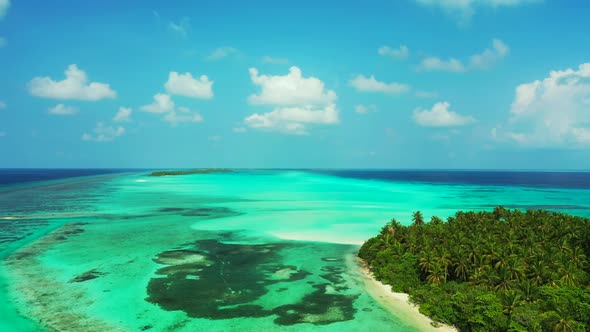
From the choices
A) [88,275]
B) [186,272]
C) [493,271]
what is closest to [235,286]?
[186,272]

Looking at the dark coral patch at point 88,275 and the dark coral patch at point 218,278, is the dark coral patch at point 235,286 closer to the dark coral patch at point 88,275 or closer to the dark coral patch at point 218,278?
the dark coral patch at point 218,278

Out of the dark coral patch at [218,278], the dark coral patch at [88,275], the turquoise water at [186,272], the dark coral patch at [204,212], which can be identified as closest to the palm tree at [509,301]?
the turquoise water at [186,272]

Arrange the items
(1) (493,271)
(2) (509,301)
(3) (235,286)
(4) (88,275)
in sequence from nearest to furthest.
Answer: (2) (509,301)
(1) (493,271)
(3) (235,286)
(4) (88,275)

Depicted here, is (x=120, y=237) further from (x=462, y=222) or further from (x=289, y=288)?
(x=462, y=222)

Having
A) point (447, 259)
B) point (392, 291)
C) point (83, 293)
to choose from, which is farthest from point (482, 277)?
point (83, 293)

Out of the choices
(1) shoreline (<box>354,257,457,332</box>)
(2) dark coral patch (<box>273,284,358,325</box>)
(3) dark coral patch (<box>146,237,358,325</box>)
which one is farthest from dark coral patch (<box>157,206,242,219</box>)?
(2) dark coral patch (<box>273,284,358,325</box>)

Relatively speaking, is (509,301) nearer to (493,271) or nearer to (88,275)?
(493,271)

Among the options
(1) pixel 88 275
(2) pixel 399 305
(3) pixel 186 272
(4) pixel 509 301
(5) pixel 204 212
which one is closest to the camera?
(4) pixel 509 301
